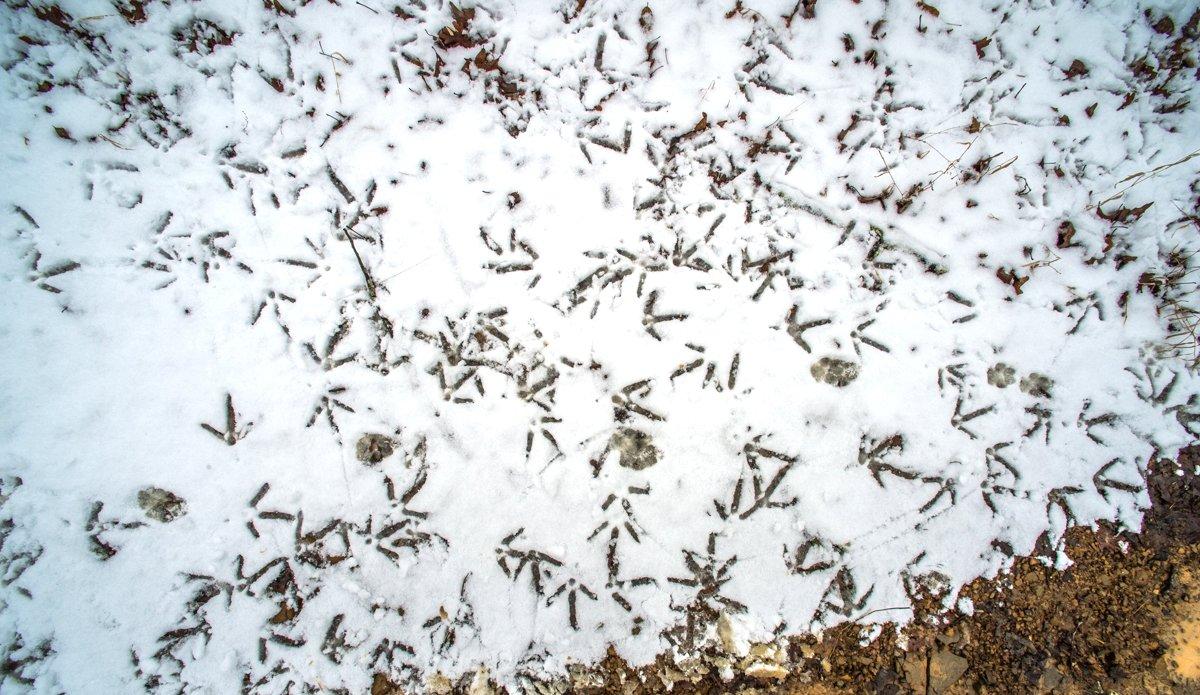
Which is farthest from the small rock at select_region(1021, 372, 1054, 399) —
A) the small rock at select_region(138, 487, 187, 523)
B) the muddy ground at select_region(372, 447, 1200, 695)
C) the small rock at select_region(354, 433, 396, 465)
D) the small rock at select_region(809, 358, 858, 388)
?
the small rock at select_region(138, 487, 187, 523)

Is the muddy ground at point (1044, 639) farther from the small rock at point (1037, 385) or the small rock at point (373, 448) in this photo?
the small rock at point (373, 448)

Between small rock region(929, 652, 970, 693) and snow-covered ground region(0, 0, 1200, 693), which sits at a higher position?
snow-covered ground region(0, 0, 1200, 693)

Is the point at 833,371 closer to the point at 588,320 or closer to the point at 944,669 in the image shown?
the point at 588,320

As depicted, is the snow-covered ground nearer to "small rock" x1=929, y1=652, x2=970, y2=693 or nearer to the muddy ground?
the muddy ground

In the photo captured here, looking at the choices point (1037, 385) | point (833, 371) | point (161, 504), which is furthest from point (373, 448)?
point (1037, 385)

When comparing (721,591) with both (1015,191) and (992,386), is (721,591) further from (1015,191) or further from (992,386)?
(1015,191)

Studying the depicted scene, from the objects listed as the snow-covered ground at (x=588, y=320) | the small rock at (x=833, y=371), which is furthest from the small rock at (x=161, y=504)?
the small rock at (x=833, y=371)
